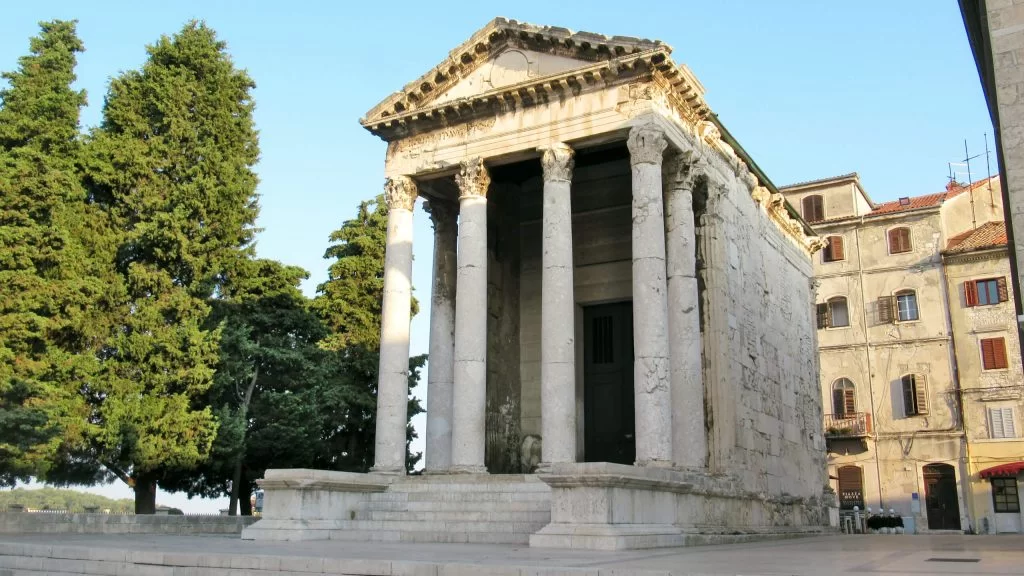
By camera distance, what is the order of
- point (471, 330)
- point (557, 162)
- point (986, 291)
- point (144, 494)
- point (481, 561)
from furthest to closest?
point (986, 291) < point (144, 494) < point (557, 162) < point (471, 330) < point (481, 561)

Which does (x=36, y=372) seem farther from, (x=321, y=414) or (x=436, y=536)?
(x=436, y=536)

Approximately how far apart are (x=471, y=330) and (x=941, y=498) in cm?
2415

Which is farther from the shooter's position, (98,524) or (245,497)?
(245,497)

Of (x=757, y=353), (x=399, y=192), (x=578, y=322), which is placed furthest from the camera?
(x=578, y=322)

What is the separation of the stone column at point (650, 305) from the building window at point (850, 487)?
21.6 meters

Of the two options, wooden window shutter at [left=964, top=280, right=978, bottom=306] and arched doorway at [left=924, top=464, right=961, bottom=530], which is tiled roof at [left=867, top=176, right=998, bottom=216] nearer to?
wooden window shutter at [left=964, top=280, right=978, bottom=306]

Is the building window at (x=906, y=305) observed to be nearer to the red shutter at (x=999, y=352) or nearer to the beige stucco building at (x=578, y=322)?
the red shutter at (x=999, y=352)

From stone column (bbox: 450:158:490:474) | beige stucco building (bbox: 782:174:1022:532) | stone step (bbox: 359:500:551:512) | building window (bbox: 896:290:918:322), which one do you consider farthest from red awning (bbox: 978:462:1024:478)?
stone step (bbox: 359:500:551:512)

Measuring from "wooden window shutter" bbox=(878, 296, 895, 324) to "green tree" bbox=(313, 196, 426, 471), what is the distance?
63.5 ft

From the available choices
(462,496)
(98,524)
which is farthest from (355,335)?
(462,496)

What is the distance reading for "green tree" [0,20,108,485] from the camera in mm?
19266

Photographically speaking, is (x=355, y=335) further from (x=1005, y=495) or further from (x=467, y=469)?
(x=1005, y=495)

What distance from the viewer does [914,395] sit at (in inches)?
1342

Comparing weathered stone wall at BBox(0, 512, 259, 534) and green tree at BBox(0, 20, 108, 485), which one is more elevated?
green tree at BBox(0, 20, 108, 485)
